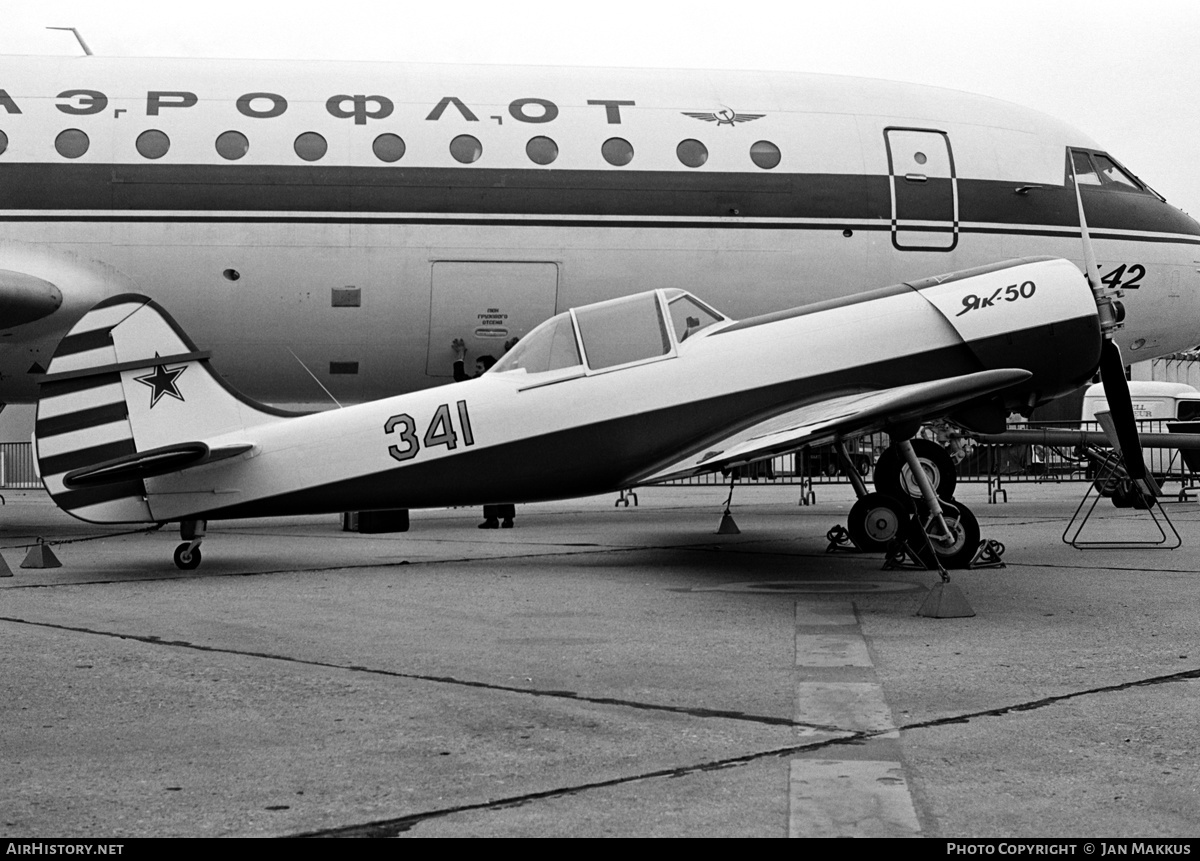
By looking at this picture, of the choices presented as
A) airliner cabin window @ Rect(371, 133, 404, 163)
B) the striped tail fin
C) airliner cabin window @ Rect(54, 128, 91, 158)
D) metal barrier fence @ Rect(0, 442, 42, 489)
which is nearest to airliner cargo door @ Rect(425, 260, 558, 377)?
airliner cabin window @ Rect(371, 133, 404, 163)

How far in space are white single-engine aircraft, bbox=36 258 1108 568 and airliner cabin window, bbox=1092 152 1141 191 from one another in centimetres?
690

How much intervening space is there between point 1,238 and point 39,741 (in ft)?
35.8

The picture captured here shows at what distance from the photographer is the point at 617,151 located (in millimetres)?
14805

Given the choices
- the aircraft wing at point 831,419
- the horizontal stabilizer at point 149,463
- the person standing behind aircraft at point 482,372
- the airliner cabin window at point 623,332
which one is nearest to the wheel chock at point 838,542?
the aircraft wing at point 831,419

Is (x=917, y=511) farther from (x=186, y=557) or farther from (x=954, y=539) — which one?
(x=186, y=557)

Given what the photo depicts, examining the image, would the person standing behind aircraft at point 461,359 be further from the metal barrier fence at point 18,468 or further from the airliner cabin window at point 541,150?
the metal barrier fence at point 18,468

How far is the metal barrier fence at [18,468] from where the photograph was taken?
110 feet

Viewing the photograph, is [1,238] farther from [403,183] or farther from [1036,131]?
[1036,131]

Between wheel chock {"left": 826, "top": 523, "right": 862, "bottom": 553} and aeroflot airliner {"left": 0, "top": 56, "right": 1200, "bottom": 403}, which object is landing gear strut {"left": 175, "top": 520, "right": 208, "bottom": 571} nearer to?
aeroflot airliner {"left": 0, "top": 56, "right": 1200, "bottom": 403}

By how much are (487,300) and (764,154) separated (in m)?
3.67

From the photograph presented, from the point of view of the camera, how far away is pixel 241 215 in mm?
14328

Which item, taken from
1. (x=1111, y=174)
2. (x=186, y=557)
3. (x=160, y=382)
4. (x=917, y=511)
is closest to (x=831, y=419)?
(x=917, y=511)

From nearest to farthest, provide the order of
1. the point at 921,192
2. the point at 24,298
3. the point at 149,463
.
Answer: the point at 149,463 < the point at 24,298 < the point at 921,192

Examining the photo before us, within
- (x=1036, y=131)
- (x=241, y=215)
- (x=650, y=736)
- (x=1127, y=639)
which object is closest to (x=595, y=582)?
(x=1127, y=639)
